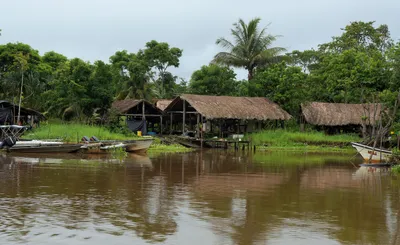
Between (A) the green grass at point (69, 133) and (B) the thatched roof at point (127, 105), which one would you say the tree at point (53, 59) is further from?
(A) the green grass at point (69, 133)

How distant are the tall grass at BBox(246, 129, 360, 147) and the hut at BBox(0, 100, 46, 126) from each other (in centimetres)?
1411

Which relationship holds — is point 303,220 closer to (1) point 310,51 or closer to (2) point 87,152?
(2) point 87,152

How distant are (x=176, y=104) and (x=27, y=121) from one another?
409 inches

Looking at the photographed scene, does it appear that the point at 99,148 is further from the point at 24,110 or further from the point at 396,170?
the point at 396,170

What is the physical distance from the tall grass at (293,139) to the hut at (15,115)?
14108mm

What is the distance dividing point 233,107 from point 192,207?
2348cm

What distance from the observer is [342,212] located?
9227 mm

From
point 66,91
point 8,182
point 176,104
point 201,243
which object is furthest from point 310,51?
point 201,243

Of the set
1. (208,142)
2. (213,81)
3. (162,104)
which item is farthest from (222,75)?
(208,142)

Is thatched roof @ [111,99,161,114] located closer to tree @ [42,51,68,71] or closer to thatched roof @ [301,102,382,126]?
thatched roof @ [301,102,382,126]

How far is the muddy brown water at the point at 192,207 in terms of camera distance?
7090 mm

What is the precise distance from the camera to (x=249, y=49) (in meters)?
36.9

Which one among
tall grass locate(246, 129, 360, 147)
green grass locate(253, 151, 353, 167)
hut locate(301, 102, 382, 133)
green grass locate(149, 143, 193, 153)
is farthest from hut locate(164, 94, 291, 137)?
green grass locate(253, 151, 353, 167)

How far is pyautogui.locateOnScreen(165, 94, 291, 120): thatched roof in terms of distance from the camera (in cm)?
3123
